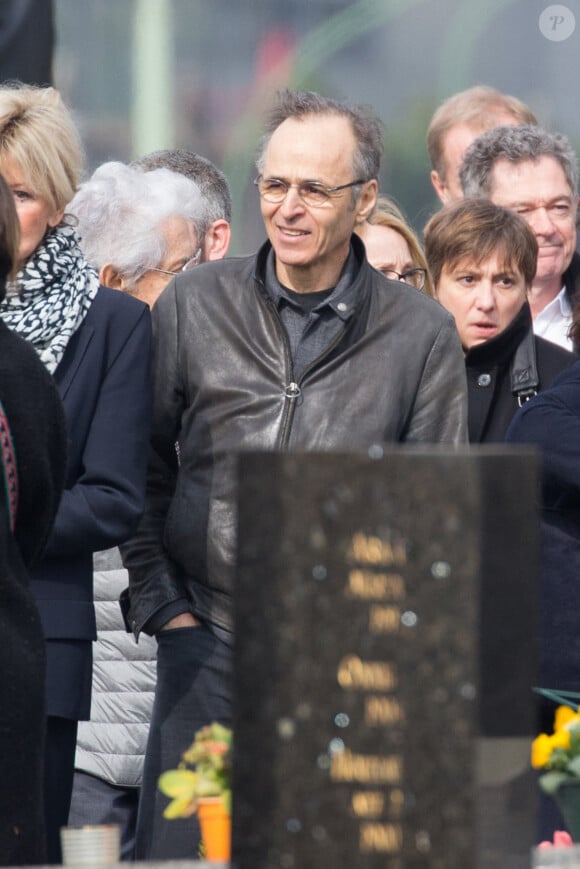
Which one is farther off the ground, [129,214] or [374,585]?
[129,214]

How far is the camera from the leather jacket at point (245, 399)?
391 centimetres

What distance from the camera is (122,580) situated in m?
4.59

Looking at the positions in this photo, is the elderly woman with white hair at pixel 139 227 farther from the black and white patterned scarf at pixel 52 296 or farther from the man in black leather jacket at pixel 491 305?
the black and white patterned scarf at pixel 52 296

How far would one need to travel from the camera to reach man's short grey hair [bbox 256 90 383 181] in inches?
163

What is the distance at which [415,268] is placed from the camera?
5309mm

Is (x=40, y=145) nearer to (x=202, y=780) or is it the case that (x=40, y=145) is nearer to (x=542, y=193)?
(x=202, y=780)

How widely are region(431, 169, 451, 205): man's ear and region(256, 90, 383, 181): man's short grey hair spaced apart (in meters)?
2.03

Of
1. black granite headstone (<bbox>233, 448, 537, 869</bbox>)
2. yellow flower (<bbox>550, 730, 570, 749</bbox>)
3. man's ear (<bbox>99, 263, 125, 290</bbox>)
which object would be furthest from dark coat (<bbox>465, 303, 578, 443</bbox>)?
black granite headstone (<bbox>233, 448, 537, 869</bbox>)

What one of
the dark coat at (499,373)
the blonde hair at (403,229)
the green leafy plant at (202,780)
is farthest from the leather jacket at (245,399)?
the blonde hair at (403,229)

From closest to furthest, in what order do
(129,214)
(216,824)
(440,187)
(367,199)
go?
(216,824) → (367,199) → (129,214) → (440,187)

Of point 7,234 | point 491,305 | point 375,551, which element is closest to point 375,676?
point 375,551

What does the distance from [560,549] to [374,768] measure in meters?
1.95

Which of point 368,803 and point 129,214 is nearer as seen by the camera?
point 368,803

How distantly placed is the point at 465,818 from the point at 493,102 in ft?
14.3
